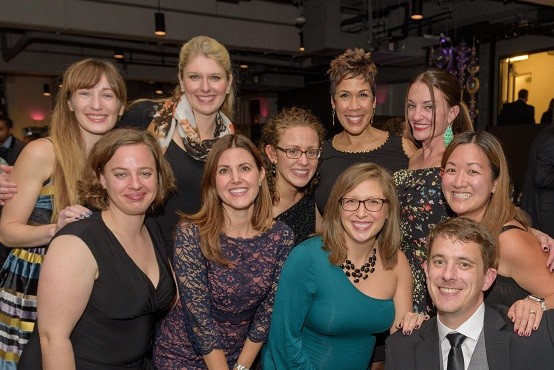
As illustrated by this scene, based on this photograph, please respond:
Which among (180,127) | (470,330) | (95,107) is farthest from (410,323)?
(95,107)

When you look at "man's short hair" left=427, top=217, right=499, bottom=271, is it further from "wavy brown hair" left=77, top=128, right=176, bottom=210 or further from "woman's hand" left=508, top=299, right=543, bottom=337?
"wavy brown hair" left=77, top=128, right=176, bottom=210

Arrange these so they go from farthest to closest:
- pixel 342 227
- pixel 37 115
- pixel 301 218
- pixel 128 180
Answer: pixel 37 115, pixel 301 218, pixel 342 227, pixel 128 180

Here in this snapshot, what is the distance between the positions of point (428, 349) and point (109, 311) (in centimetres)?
119

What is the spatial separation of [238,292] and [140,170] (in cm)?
67

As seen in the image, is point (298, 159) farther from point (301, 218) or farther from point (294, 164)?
point (301, 218)

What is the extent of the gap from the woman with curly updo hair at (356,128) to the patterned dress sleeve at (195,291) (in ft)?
3.38

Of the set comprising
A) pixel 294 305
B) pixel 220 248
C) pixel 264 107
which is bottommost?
pixel 294 305

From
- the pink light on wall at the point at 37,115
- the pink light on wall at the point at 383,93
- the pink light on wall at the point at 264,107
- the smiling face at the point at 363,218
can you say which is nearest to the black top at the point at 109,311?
the smiling face at the point at 363,218

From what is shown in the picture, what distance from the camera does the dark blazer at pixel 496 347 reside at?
1.73 m

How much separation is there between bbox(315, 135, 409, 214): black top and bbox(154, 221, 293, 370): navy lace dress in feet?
2.30

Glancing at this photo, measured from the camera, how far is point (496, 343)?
179 centimetres

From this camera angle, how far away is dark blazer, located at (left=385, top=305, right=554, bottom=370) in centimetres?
173

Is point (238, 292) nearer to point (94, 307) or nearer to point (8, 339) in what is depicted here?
point (94, 307)

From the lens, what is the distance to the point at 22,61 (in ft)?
43.4
